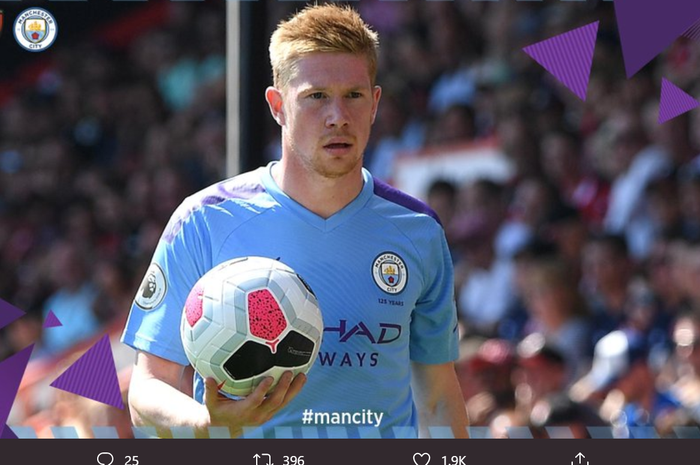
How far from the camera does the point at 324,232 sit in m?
3.80

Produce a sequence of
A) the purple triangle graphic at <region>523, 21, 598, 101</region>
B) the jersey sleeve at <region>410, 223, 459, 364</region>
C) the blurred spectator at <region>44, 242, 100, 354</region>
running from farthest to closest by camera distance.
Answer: the blurred spectator at <region>44, 242, 100, 354</region>, the purple triangle graphic at <region>523, 21, 598, 101</region>, the jersey sleeve at <region>410, 223, 459, 364</region>

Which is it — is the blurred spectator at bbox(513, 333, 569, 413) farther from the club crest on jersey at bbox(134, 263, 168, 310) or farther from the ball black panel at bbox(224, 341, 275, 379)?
the ball black panel at bbox(224, 341, 275, 379)

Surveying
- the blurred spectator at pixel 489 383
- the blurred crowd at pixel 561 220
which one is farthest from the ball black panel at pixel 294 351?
the blurred spectator at pixel 489 383

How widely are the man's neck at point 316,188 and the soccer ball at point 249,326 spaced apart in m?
0.40

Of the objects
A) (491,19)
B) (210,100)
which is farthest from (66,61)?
(491,19)

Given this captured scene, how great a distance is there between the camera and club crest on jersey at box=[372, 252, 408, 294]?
149 inches

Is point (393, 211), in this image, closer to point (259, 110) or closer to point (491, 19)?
point (259, 110)

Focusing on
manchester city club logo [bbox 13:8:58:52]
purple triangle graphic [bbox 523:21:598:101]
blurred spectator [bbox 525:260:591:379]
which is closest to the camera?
manchester city club logo [bbox 13:8:58:52]

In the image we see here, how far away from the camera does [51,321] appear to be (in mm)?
9812

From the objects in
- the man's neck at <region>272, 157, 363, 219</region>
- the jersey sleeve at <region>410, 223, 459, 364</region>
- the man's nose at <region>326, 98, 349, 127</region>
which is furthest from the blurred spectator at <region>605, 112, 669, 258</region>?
the man's nose at <region>326, 98, 349, 127</region>

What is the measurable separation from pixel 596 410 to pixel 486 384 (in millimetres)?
786

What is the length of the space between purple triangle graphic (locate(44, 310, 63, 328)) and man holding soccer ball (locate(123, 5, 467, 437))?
6.06 metres

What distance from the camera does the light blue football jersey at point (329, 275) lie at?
370cm
